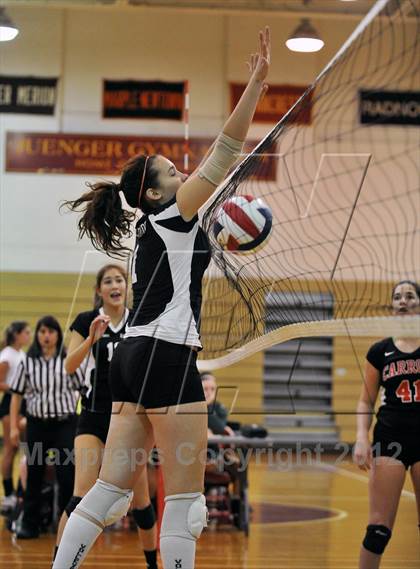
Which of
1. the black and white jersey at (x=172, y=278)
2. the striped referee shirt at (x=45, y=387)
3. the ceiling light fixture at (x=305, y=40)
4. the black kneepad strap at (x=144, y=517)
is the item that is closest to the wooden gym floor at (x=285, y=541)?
the striped referee shirt at (x=45, y=387)

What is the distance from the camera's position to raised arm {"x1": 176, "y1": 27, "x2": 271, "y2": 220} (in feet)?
12.2

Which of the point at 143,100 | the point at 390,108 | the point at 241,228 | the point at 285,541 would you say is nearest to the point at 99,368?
the point at 241,228

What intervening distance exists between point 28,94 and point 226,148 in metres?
13.5

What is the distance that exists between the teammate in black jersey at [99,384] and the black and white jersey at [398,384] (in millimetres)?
1429

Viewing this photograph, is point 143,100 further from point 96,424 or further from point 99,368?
point 96,424

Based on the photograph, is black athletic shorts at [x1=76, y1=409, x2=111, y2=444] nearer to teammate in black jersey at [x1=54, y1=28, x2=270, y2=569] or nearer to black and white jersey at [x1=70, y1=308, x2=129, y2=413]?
black and white jersey at [x1=70, y1=308, x2=129, y2=413]

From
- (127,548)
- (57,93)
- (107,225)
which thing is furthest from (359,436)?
(57,93)

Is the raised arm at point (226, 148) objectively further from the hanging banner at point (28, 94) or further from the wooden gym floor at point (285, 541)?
the hanging banner at point (28, 94)

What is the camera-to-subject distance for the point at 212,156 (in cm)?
374

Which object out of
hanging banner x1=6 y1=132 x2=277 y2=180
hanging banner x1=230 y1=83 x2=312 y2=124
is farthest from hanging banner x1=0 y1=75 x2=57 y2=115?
hanging banner x1=230 y1=83 x2=312 y2=124

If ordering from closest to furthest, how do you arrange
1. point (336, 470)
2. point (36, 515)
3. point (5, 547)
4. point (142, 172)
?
point (142, 172) < point (5, 547) < point (36, 515) < point (336, 470)

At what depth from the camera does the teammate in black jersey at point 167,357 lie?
12.3 feet

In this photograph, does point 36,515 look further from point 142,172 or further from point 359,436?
point 142,172

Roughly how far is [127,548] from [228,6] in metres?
10.3
